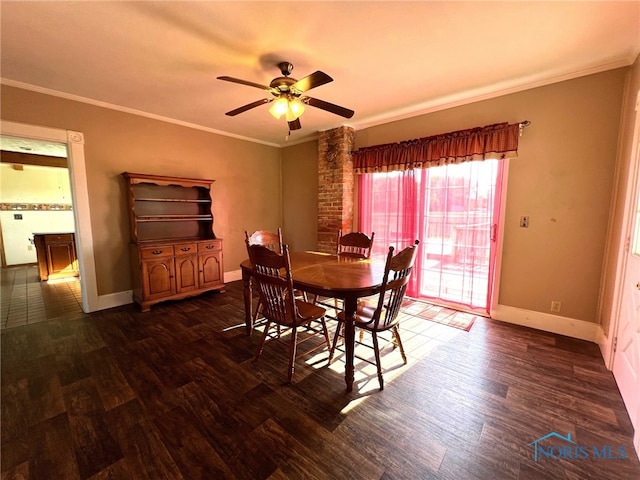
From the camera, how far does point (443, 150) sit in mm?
3150

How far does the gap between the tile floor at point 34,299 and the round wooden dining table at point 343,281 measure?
2679 mm

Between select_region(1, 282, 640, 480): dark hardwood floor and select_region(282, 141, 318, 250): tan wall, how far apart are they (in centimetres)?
264

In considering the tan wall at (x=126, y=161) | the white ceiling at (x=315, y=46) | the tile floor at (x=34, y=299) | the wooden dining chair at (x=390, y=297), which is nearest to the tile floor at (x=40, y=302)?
the tile floor at (x=34, y=299)

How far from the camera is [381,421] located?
5.26 feet

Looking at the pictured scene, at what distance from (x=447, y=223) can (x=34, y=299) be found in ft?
19.1

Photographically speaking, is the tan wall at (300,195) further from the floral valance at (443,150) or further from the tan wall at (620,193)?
the tan wall at (620,193)

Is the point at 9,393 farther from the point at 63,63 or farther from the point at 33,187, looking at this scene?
the point at 33,187

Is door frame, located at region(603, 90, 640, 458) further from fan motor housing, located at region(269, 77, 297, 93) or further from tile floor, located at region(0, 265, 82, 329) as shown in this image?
tile floor, located at region(0, 265, 82, 329)

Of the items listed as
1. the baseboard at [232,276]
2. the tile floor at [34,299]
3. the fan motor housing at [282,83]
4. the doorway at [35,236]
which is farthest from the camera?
the baseboard at [232,276]

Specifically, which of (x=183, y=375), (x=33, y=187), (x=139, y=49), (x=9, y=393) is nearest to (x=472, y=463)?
(x=183, y=375)

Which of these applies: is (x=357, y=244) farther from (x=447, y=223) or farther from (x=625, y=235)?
(x=625, y=235)

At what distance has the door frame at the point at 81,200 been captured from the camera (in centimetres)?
288

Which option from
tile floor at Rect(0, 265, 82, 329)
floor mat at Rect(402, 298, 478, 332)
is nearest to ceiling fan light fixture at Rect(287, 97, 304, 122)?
floor mat at Rect(402, 298, 478, 332)

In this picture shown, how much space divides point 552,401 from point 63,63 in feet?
15.4
